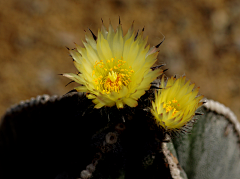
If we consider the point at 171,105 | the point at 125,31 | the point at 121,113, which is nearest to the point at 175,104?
the point at 171,105

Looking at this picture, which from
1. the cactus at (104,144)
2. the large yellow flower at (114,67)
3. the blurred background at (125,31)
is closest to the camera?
the large yellow flower at (114,67)

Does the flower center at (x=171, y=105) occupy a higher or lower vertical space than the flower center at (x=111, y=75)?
lower

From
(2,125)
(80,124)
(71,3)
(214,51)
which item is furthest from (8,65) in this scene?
(214,51)

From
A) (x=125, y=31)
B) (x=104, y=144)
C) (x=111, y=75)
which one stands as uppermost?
(x=125, y=31)

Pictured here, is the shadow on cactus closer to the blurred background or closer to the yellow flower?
the yellow flower

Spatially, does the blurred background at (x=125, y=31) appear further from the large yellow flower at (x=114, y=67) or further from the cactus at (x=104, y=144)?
the large yellow flower at (x=114, y=67)

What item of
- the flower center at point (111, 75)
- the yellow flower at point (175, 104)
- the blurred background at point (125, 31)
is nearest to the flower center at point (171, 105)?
the yellow flower at point (175, 104)

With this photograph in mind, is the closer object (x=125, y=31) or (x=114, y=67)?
(x=114, y=67)

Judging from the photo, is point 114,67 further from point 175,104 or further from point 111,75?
point 175,104
